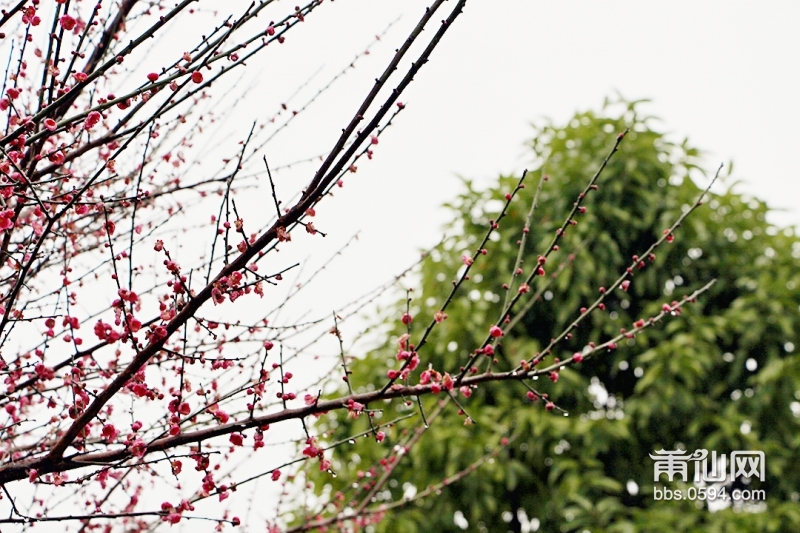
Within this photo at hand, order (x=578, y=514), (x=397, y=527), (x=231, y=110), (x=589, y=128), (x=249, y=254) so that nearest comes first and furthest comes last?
(x=249, y=254), (x=231, y=110), (x=578, y=514), (x=397, y=527), (x=589, y=128)

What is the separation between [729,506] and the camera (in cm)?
466

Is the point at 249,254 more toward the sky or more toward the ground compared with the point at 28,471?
more toward the sky

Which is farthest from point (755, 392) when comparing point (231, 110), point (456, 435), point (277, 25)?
point (277, 25)

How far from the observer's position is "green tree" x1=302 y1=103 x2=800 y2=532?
15.3 feet

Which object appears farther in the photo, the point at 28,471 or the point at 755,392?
the point at 755,392

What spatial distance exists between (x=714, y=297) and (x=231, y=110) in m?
4.13

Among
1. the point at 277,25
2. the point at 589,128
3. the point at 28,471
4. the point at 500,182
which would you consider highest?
the point at 589,128

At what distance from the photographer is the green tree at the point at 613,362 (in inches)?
183

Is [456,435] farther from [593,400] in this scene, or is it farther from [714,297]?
[714,297]

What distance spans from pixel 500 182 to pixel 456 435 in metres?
2.04

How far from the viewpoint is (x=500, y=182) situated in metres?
5.69

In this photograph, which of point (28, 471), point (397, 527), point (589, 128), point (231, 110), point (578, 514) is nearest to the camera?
point (28, 471)

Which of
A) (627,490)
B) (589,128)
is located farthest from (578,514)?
(589,128)

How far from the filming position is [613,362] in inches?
206
